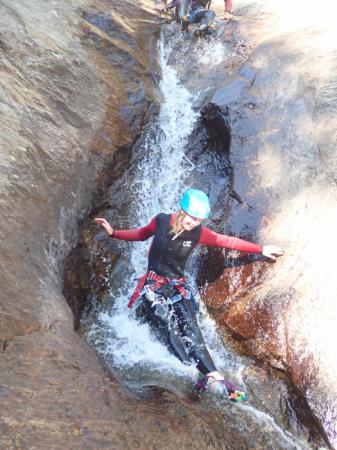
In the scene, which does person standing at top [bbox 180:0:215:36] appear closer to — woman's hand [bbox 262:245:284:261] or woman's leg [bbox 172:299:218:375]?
woman's hand [bbox 262:245:284:261]

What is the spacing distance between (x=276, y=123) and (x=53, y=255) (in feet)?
14.4

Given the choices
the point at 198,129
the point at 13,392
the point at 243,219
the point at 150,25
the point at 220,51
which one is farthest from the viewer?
the point at 150,25

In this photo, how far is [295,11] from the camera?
1095 centimetres

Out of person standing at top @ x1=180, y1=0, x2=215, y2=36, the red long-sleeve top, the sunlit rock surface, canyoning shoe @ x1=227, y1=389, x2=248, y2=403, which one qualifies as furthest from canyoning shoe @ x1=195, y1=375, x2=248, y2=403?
person standing at top @ x1=180, y1=0, x2=215, y2=36

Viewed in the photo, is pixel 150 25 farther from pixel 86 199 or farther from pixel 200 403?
pixel 200 403

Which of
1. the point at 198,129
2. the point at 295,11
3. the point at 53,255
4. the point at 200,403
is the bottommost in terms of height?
the point at 200,403

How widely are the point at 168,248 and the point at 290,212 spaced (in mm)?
1943

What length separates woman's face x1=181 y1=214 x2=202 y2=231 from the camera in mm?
5091

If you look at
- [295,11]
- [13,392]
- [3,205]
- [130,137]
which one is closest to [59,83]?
[130,137]

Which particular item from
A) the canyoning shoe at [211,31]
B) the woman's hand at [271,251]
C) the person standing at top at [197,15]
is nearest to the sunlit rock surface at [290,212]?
the woman's hand at [271,251]

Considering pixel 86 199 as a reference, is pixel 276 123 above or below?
above

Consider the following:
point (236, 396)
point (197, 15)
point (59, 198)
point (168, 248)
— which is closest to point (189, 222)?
point (168, 248)

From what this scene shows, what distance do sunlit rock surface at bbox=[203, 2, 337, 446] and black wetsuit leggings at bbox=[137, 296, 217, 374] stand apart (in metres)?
0.83

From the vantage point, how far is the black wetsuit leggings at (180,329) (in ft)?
16.3
